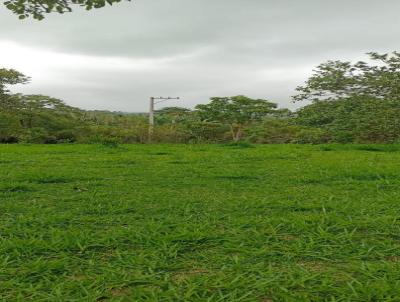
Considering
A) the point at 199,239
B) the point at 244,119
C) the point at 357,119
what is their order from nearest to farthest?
1. the point at 199,239
2. the point at 357,119
3. the point at 244,119

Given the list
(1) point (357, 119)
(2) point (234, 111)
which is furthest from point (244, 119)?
(1) point (357, 119)

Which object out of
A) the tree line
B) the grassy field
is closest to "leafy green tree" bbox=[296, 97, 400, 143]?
the tree line

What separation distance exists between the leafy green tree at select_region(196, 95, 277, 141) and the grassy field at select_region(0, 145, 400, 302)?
18981 millimetres

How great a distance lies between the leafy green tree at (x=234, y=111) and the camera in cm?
2302

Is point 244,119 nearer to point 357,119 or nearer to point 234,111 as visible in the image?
point 234,111

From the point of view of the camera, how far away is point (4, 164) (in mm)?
5398

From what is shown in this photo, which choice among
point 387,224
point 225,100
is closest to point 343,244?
point 387,224

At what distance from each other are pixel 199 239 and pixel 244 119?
69.8 feet

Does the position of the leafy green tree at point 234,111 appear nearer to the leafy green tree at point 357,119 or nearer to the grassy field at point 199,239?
the leafy green tree at point 357,119

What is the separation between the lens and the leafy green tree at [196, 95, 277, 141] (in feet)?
75.5

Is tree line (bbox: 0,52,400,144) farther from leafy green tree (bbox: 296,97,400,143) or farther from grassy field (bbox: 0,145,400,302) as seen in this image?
grassy field (bbox: 0,145,400,302)

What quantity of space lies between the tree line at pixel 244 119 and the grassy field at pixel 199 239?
20.8ft

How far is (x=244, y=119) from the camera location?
75.9 ft

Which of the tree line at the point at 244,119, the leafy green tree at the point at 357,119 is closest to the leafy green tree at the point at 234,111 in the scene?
the tree line at the point at 244,119
